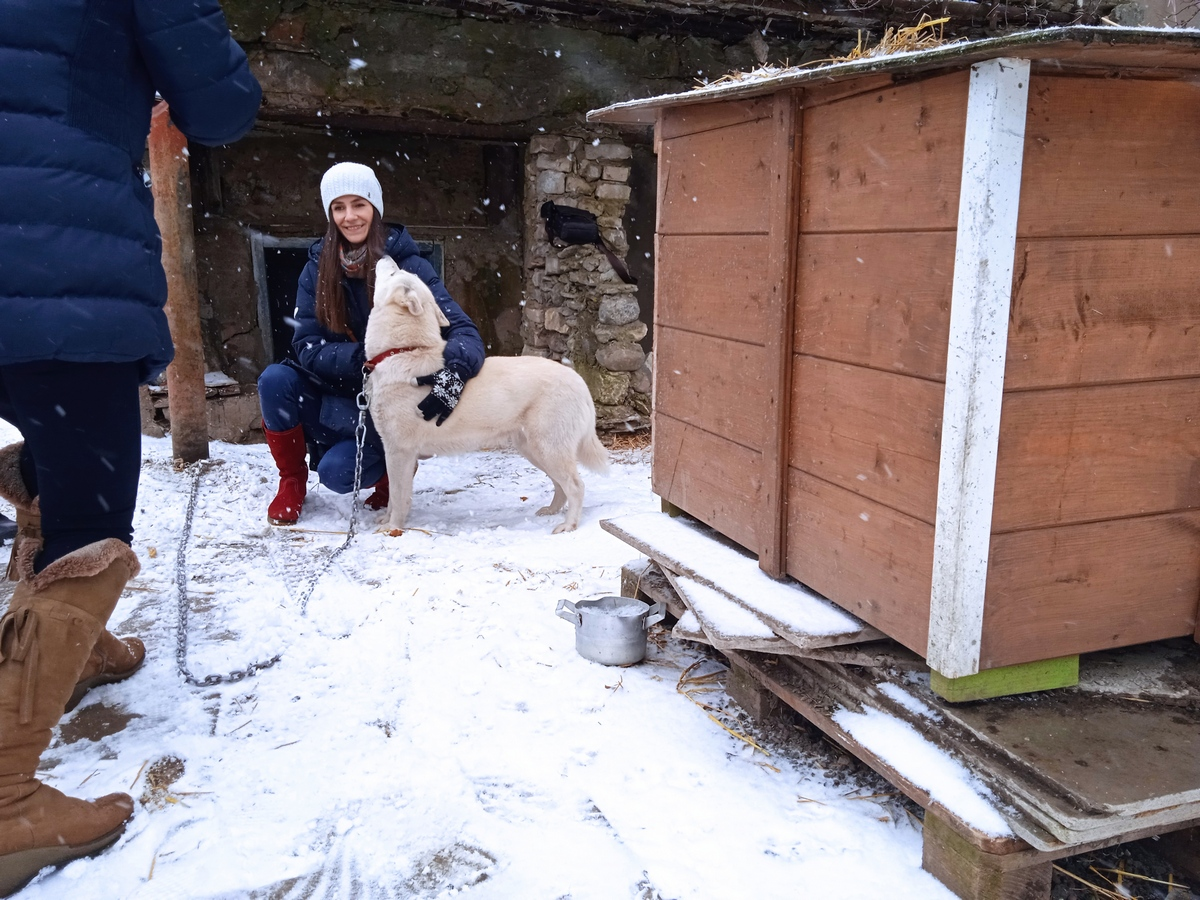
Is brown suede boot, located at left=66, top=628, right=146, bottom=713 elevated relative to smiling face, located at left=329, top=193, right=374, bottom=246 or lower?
lower

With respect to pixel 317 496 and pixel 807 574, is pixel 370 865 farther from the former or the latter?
pixel 317 496

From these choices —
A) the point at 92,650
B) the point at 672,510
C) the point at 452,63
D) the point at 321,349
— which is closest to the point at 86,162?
the point at 92,650

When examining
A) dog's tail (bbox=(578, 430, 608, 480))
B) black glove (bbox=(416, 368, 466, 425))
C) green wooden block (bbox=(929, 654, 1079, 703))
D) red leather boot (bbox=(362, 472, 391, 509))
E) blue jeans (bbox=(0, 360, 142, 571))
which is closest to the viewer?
blue jeans (bbox=(0, 360, 142, 571))

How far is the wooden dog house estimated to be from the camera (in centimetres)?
178

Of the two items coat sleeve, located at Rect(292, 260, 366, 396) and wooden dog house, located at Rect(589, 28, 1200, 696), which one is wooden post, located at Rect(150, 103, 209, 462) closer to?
coat sleeve, located at Rect(292, 260, 366, 396)

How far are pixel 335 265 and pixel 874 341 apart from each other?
3.02 metres

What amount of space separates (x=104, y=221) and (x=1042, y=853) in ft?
7.73

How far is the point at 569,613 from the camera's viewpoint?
9.70 feet

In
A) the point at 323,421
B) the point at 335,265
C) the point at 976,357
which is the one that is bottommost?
the point at 323,421

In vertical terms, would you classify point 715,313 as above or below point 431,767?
above

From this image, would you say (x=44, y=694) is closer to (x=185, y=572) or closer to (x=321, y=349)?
(x=185, y=572)

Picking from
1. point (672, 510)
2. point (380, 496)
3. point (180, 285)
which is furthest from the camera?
point (180, 285)

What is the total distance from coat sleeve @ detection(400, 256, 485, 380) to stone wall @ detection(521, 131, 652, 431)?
2.10 meters

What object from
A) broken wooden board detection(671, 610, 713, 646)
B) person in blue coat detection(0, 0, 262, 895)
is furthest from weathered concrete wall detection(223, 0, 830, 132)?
broken wooden board detection(671, 610, 713, 646)
